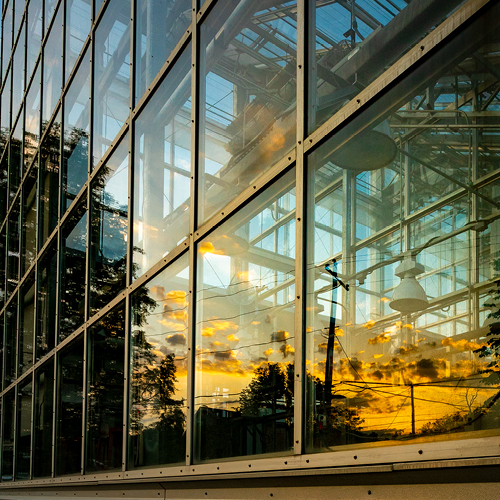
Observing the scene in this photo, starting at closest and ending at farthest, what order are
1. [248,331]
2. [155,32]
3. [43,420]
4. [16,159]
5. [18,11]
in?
[248,331] → [155,32] → [43,420] → [16,159] → [18,11]

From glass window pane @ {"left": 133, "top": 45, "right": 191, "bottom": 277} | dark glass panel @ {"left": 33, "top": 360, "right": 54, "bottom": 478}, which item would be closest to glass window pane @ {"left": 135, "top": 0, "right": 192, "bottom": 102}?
glass window pane @ {"left": 133, "top": 45, "right": 191, "bottom": 277}

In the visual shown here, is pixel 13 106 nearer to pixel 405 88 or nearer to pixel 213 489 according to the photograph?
pixel 213 489

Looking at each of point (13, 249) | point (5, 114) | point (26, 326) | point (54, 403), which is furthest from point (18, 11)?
point (54, 403)

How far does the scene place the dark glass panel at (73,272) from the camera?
1042cm

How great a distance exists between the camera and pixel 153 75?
26.8 feet

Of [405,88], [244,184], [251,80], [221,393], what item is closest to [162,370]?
[221,393]

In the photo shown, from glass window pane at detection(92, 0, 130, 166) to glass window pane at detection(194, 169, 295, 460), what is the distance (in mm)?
3949

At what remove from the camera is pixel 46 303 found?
12414 millimetres

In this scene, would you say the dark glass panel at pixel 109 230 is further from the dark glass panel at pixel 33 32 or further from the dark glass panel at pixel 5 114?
the dark glass panel at pixel 5 114

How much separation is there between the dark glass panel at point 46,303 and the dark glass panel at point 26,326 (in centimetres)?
81

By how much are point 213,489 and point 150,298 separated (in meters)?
2.71

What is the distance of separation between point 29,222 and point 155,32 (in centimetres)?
822

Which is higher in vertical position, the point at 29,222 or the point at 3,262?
the point at 29,222

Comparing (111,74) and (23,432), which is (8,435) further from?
(111,74)
